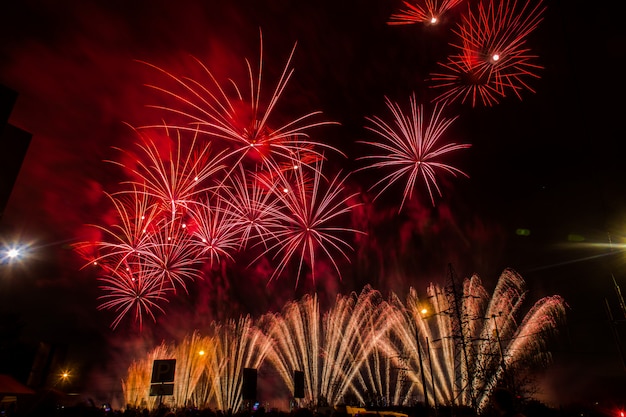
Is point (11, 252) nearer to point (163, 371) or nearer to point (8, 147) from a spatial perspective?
point (8, 147)

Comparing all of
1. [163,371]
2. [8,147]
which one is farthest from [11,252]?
[163,371]

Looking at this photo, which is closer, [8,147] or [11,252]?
[8,147]

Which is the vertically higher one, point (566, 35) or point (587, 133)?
point (566, 35)

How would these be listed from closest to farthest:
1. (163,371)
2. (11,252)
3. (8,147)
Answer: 1. (163,371)
2. (8,147)
3. (11,252)

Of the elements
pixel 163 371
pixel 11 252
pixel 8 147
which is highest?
pixel 8 147

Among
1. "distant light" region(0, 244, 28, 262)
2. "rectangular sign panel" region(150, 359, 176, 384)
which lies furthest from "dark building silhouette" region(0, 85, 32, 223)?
"rectangular sign panel" region(150, 359, 176, 384)

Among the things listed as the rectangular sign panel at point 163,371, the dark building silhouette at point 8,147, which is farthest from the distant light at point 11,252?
the rectangular sign panel at point 163,371

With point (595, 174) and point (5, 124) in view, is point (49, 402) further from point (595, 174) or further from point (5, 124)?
point (595, 174)

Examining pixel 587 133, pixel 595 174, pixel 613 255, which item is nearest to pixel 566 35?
pixel 587 133

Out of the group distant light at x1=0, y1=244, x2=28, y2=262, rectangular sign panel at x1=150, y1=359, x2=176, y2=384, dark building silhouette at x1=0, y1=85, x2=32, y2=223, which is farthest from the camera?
distant light at x1=0, y1=244, x2=28, y2=262

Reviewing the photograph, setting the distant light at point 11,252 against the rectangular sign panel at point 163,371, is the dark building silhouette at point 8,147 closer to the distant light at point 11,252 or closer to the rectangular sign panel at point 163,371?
the distant light at point 11,252

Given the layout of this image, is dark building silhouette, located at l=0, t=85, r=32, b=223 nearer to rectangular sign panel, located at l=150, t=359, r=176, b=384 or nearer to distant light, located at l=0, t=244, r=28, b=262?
distant light, located at l=0, t=244, r=28, b=262
